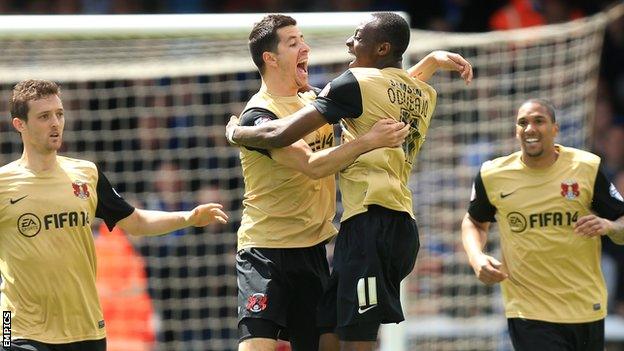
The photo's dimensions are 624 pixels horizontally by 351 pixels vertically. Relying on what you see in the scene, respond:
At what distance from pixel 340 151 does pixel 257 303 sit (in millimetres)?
1035

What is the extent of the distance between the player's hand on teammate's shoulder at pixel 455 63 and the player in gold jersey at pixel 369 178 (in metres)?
0.46

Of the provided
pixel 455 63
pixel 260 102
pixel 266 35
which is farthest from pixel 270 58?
pixel 455 63

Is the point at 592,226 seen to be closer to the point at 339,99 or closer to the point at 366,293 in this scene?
the point at 366,293

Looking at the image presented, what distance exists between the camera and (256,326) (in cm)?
727

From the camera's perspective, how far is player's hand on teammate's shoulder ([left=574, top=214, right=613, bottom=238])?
795 cm

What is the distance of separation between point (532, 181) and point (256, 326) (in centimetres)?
215

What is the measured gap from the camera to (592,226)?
26.1 feet

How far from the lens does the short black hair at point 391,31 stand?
6.98m

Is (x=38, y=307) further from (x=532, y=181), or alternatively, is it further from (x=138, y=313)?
(x=138, y=313)

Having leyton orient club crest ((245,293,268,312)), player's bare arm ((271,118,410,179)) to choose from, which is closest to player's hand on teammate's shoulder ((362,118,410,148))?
player's bare arm ((271,118,410,179))

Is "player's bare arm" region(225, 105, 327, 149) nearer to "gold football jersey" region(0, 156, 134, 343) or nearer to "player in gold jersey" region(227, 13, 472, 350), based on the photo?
"player in gold jersey" region(227, 13, 472, 350)

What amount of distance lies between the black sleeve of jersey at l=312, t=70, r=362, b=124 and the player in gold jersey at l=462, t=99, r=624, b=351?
5.67ft

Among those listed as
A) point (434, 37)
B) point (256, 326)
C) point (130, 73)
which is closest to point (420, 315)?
A: point (434, 37)

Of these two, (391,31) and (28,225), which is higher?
(391,31)
